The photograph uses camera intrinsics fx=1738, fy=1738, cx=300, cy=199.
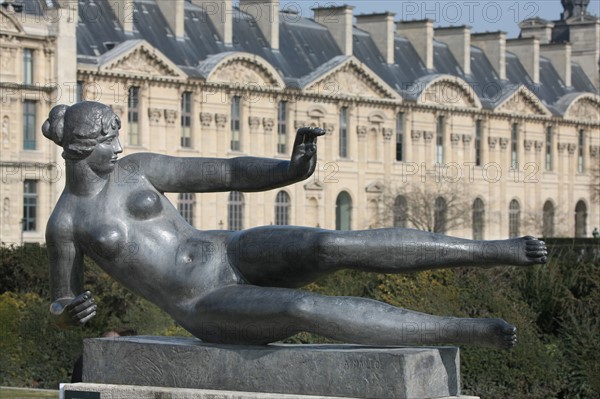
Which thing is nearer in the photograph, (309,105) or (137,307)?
(137,307)

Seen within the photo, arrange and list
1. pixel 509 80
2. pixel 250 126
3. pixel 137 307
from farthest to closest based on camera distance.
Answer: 1. pixel 509 80
2. pixel 250 126
3. pixel 137 307

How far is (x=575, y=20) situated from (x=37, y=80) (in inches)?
1571

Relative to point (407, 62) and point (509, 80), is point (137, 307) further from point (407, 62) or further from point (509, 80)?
point (509, 80)

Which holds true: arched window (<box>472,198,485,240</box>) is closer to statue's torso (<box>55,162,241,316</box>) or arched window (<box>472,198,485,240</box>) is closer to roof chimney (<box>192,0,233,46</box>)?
roof chimney (<box>192,0,233,46</box>)

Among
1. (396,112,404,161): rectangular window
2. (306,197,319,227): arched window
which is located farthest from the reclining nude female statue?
(396,112,404,161): rectangular window

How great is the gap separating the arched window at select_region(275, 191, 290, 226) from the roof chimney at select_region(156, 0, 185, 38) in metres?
7.99

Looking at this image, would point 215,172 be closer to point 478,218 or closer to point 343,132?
point 343,132

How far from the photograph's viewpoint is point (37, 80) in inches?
2066

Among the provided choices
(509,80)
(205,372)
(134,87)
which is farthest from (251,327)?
(509,80)

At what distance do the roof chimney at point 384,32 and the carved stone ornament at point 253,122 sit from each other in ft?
30.2

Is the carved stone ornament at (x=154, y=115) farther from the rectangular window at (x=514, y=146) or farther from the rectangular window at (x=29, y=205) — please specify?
the rectangular window at (x=514, y=146)

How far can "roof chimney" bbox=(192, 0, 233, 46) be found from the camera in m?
60.4

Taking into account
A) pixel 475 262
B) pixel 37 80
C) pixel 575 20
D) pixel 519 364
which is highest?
pixel 575 20

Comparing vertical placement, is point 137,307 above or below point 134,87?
below
